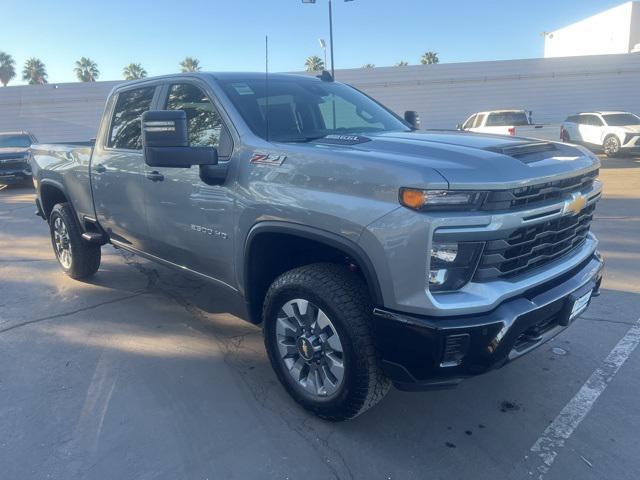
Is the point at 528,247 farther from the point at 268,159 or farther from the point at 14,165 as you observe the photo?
the point at 14,165

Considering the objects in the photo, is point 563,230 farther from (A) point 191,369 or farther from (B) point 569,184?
(A) point 191,369

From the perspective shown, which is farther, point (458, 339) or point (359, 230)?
point (359, 230)

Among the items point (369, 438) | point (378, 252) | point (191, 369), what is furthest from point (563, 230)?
point (191, 369)

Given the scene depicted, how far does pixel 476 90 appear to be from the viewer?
25391mm

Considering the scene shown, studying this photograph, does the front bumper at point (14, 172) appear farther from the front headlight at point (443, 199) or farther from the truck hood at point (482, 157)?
the front headlight at point (443, 199)

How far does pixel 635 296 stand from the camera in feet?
15.9

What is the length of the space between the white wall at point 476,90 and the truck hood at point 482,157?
907 inches

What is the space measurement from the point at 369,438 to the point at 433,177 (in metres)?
1.53

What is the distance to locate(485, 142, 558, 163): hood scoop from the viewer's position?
8.79ft

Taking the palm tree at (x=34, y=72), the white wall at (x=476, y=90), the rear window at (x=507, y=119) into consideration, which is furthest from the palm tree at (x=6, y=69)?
the rear window at (x=507, y=119)

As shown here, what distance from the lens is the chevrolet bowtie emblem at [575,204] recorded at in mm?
2765

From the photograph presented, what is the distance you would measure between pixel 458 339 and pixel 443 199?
0.63m

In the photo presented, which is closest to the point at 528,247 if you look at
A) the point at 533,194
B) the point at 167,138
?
the point at 533,194

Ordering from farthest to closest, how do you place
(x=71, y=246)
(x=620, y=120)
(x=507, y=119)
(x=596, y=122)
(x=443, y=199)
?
(x=596, y=122) < (x=620, y=120) < (x=507, y=119) < (x=71, y=246) < (x=443, y=199)
